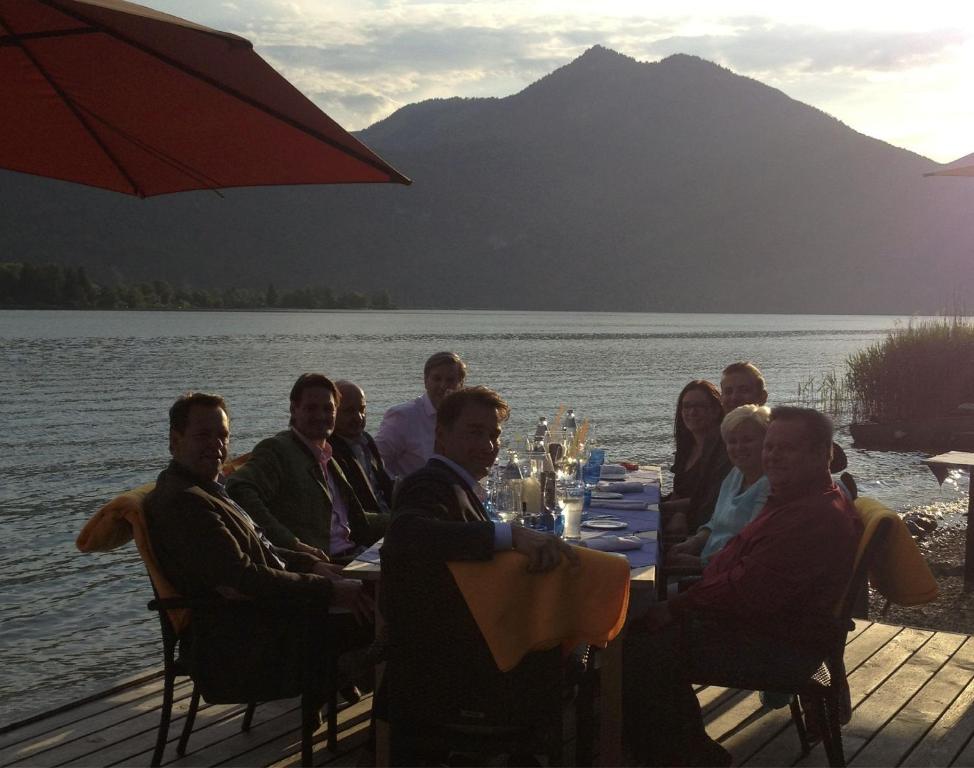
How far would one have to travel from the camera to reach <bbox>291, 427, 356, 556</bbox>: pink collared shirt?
4.74m

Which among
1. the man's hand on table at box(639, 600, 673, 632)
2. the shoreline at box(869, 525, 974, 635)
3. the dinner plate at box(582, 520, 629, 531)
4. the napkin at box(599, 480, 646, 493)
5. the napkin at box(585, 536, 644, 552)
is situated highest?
the napkin at box(585, 536, 644, 552)

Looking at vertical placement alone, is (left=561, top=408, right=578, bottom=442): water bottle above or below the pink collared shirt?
above

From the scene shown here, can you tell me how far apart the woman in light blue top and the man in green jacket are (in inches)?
60.6

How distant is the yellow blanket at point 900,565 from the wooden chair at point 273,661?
73.1 inches

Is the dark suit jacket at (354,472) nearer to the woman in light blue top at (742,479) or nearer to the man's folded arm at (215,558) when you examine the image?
the woman in light blue top at (742,479)

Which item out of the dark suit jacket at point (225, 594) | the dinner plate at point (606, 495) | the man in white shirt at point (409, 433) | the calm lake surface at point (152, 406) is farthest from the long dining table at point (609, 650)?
the calm lake surface at point (152, 406)

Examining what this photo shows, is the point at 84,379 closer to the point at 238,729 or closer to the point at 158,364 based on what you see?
the point at 158,364

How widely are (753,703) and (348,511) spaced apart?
79.1 inches

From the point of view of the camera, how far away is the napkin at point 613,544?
379cm

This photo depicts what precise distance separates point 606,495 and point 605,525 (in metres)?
0.95

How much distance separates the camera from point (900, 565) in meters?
3.59

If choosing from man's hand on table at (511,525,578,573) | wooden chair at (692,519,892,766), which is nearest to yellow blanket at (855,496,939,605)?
wooden chair at (692,519,892,766)

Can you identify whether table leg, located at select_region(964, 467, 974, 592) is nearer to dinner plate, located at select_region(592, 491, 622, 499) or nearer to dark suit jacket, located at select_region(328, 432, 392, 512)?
dinner plate, located at select_region(592, 491, 622, 499)

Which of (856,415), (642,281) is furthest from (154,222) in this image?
(856,415)
